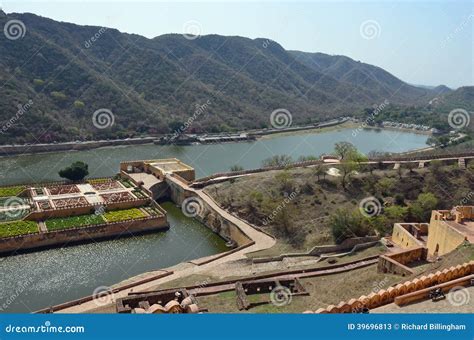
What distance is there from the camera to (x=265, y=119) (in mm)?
79750

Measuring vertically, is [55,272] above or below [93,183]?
below

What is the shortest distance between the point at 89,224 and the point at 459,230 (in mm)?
19278

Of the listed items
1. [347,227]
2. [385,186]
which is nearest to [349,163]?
[385,186]

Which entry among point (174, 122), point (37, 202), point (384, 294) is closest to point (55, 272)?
point (37, 202)

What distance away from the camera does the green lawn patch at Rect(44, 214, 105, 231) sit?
26.6 metres

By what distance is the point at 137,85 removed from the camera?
7544 centimetres

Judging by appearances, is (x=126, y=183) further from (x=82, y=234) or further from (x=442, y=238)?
(x=442, y=238)

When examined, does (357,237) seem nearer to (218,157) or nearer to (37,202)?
(37,202)

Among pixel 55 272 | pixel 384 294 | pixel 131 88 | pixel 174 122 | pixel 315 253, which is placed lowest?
pixel 55 272

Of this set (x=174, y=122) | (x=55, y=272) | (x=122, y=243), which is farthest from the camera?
(x=174, y=122)
